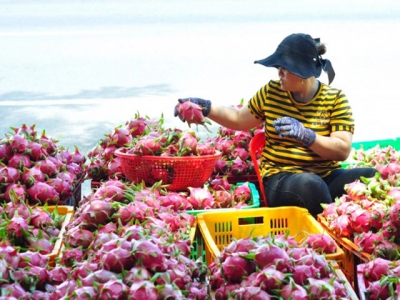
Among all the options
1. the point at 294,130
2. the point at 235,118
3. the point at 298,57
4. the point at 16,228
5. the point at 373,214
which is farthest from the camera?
the point at 235,118

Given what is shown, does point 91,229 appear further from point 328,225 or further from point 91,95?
point 91,95

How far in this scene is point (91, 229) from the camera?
7.12 ft

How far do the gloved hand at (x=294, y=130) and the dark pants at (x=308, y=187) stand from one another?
0.18 m

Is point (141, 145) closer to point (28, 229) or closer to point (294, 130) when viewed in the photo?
point (294, 130)

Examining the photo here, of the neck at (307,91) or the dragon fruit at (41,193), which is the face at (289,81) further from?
the dragon fruit at (41,193)

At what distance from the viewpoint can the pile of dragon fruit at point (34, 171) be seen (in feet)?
9.87

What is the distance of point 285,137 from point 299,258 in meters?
1.65

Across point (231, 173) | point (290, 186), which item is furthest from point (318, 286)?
point (231, 173)

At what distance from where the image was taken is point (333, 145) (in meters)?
3.27

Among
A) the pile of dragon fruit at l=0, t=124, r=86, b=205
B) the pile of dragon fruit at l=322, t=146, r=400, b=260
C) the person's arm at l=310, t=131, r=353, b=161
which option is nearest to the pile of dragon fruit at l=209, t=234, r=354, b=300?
the pile of dragon fruit at l=322, t=146, r=400, b=260

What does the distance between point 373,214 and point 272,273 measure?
103 centimetres

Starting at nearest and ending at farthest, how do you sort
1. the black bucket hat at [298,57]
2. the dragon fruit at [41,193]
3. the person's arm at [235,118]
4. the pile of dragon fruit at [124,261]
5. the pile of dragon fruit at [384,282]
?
the pile of dragon fruit at [124,261] → the pile of dragon fruit at [384,282] → the dragon fruit at [41,193] → the black bucket hat at [298,57] → the person's arm at [235,118]

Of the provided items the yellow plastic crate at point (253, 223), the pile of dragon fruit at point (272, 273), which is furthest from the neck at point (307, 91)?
the pile of dragon fruit at point (272, 273)

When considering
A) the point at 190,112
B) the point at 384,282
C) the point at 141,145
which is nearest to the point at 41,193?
the point at 141,145
